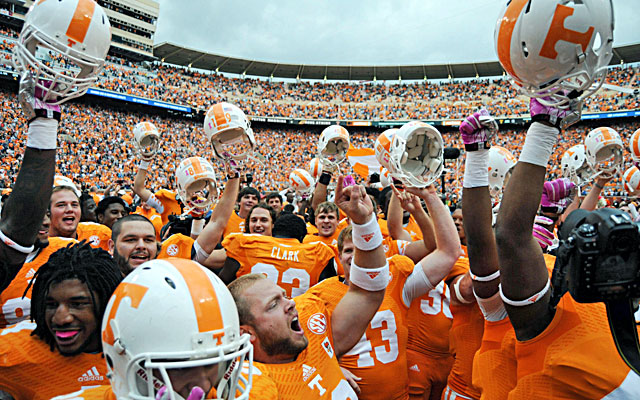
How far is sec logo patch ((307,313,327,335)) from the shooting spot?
7.81 ft

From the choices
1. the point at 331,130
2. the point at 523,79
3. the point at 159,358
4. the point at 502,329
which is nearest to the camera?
the point at 159,358

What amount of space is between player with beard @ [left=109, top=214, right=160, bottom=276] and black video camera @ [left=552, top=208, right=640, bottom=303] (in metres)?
2.71

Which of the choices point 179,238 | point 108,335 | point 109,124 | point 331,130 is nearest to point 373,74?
point 109,124

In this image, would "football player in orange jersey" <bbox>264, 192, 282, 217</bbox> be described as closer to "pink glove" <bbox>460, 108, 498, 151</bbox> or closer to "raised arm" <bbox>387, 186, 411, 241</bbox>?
"raised arm" <bbox>387, 186, 411, 241</bbox>

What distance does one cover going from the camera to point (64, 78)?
202cm

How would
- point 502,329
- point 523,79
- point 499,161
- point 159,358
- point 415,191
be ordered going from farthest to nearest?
point 499,161
point 415,191
point 502,329
point 523,79
point 159,358

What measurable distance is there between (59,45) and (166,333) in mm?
1598

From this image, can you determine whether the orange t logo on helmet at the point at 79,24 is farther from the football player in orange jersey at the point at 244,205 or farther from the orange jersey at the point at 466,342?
the football player in orange jersey at the point at 244,205

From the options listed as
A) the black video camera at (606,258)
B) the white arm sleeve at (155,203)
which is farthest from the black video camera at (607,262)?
the white arm sleeve at (155,203)

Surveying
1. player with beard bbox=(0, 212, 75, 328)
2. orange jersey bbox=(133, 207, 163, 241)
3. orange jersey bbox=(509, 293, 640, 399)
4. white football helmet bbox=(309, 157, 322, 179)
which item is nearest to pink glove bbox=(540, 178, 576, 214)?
orange jersey bbox=(509, 293, 640, 399)

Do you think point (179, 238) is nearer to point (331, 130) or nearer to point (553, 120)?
point (331, 130)

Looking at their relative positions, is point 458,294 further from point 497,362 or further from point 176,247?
point 176,247

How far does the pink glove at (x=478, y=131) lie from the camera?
7.25 ft

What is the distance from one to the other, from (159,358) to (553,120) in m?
1.76
